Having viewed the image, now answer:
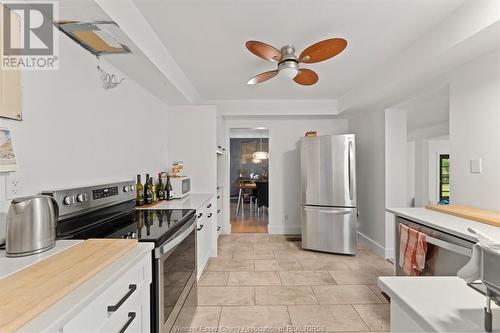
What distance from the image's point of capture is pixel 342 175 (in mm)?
3514

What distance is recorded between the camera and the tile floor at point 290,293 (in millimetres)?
A: 1985

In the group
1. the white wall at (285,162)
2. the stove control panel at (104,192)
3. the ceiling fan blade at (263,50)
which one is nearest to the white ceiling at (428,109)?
the white wall at (285,162)

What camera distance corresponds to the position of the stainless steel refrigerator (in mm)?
3494

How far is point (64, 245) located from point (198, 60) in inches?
80.1

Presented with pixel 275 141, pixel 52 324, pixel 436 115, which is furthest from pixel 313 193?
pixel 52 324

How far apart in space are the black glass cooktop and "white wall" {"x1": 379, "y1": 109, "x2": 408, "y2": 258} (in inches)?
109

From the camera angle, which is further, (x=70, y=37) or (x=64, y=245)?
(x=70, y=37)

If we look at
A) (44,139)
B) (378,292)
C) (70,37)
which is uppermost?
(70,37)

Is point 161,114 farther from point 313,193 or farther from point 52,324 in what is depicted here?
point 52,324

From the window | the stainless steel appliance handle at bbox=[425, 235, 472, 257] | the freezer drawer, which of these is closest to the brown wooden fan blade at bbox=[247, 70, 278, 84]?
the stainless steel appliance handle at bbox=[425, 235, 472, 257]

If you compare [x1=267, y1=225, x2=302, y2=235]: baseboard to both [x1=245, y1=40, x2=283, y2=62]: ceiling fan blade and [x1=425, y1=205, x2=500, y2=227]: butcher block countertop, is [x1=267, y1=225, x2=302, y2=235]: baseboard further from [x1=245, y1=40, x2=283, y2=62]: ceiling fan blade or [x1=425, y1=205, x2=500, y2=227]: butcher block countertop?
[x1=245, y1=40, x2=283, y2=62]: ceiling fan blade

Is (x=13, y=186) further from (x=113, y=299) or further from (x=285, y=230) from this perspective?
(x=285, y=230)

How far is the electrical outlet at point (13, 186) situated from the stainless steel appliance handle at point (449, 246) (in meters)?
2.35

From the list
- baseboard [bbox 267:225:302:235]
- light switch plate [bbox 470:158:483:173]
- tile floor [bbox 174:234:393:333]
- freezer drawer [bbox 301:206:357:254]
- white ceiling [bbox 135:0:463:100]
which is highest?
white ceiling [bbox 135:0:463:100]
